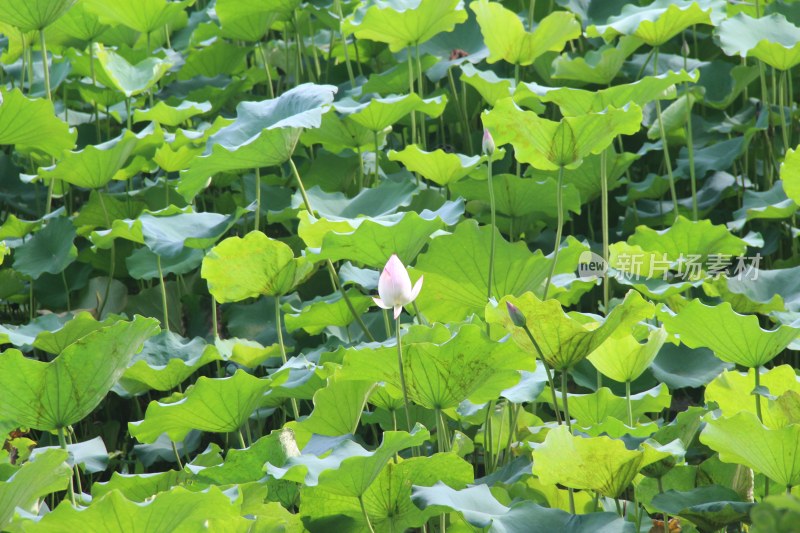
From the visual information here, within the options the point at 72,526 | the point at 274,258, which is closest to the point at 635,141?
the point at 274,258

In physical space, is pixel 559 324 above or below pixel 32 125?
below

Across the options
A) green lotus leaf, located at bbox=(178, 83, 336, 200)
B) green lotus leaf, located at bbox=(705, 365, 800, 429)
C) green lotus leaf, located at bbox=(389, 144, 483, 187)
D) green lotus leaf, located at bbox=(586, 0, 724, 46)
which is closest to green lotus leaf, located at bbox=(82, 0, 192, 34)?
green lotus leaf, located at bbox=(178, 83, 336, 200)

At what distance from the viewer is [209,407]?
1.43 metres

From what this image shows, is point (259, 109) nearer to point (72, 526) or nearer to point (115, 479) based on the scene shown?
point (115, 479)

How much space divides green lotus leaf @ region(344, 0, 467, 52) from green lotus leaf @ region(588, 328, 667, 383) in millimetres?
998

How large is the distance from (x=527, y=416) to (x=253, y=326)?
2.29ft

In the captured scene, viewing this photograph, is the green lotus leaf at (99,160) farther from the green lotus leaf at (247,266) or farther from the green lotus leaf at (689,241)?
the green lotus leaf at (689,241)

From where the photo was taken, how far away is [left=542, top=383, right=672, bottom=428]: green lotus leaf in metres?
1.50

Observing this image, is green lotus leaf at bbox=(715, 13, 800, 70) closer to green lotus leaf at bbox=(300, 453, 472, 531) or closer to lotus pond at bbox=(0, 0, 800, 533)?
lotus pond at bbox=(0, 0, 800, 533)

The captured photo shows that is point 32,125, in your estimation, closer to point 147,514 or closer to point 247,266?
point 247,266

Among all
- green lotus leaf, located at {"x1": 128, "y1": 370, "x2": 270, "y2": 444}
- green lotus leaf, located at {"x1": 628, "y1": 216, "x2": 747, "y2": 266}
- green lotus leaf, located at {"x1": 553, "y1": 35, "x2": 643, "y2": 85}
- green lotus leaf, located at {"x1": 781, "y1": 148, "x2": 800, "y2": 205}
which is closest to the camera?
green lotus leaf, located at {"x1": 128, "y1": 370, "x2": 270, "y2": 444}

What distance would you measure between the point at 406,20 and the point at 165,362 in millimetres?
945

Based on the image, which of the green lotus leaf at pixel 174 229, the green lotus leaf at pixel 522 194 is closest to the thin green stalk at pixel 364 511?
the green lotus leaf at pixel 174 229

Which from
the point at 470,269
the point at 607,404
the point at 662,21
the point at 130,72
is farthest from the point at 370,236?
the point at 130,72
